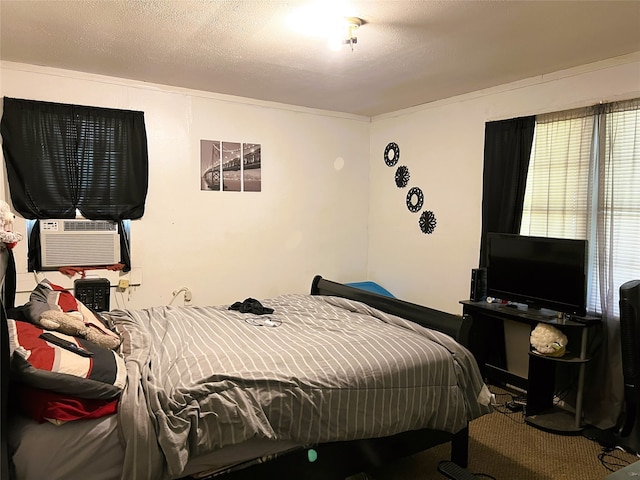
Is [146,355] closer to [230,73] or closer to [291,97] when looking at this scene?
[230,73]

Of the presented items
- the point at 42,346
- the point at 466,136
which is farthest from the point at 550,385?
the point at 42,346

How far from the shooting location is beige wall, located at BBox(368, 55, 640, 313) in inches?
134

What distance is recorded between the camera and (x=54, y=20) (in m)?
2.48

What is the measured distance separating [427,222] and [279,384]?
2.91m

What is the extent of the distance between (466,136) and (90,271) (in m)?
3.51

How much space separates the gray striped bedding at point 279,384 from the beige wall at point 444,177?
1655mm

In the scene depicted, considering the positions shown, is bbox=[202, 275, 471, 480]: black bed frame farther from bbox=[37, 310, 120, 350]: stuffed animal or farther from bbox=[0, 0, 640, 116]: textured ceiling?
bbox=[0, 0, 640, 116]: textured ceiling

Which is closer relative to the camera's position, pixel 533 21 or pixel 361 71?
pixel 533 21

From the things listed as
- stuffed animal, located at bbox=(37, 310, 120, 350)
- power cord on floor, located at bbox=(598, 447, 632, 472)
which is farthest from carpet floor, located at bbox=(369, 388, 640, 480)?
stuffed animal, located at bbox=(37, 310, 120, 350)

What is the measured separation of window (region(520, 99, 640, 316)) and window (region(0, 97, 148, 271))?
131 inches

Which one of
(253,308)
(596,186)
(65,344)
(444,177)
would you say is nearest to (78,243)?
(253,308)

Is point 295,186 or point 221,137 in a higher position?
point 221,137

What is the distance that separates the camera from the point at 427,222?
14.6ft

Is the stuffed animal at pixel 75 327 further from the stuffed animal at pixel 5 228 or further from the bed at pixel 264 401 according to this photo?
the stuffed animal at pixel 5 228
